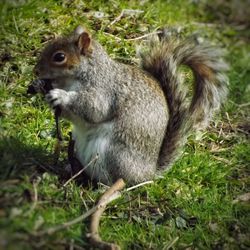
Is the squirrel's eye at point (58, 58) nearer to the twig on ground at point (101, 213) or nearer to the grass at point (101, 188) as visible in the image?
the grass at point (101, 188)

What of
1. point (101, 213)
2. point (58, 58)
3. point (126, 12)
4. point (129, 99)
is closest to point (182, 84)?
point (129, 99)

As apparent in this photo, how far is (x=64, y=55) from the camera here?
3.48m

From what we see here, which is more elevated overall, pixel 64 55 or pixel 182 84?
pixel 64 55

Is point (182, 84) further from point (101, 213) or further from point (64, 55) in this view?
point (101, 213)

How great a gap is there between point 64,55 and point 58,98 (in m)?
0.23

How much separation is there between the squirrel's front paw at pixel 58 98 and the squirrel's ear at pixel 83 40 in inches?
9.8

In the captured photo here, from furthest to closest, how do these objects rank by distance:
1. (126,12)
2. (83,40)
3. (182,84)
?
(126,12) → (182,84) → (83,40)

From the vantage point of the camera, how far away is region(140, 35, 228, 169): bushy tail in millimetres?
3672

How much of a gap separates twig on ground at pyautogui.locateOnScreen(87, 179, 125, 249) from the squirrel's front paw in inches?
19.3

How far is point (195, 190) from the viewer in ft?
12.5

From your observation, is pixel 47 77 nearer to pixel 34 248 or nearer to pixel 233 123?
pixel 34 248

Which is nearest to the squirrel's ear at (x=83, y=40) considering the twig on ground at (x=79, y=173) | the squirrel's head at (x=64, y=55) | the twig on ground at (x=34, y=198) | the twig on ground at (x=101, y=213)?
the squirrel's head at (x=64, y=55)

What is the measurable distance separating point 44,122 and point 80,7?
1.37 m

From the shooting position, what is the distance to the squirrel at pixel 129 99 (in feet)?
11.5
